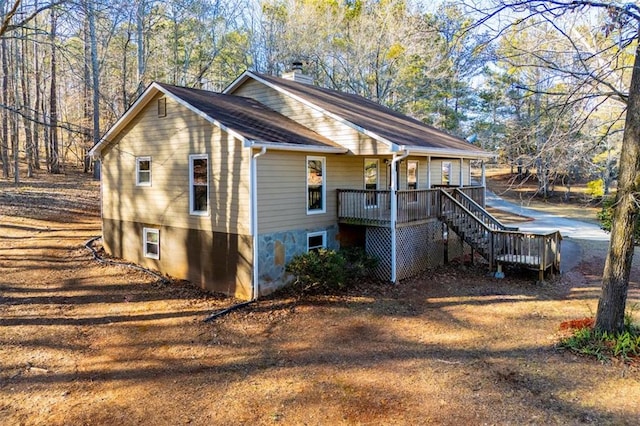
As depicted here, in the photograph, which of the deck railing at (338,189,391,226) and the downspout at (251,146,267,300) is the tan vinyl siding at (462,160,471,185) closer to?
the deck railing at (338,189,391,226)

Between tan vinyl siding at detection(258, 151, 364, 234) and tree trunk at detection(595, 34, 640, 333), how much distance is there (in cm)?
712

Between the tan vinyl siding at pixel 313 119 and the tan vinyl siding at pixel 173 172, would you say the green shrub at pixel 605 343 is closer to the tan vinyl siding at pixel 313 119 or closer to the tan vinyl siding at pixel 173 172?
the tan vinyl siding at pixel 313 119

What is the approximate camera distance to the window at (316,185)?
12742mm

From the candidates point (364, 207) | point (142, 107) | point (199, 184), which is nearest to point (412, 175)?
point (364, 207)

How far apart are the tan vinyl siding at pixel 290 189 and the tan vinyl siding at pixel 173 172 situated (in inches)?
19.4

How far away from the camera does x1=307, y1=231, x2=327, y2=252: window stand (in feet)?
41.9

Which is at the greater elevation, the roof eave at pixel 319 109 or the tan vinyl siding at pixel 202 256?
the roof eave at pixel 319 109

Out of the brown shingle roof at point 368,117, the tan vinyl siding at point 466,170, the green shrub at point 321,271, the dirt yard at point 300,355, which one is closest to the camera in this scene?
the dirt yard at point 300,355

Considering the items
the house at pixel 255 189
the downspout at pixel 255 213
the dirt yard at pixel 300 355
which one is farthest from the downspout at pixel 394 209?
the downspout at pixel 255 213

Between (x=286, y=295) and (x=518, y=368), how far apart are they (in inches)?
231

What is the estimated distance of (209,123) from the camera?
1173 cm

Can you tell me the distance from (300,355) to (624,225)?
5.98 metres

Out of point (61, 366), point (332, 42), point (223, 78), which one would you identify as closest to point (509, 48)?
point (61, 366)

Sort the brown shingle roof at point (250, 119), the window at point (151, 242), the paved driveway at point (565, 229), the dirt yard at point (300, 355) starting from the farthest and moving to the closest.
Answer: the paved driveway at point (565, 229)
the window at point (151, 242)
the brown shingle roof at point (250, 119)
the dirt yard at point (300, 355)
